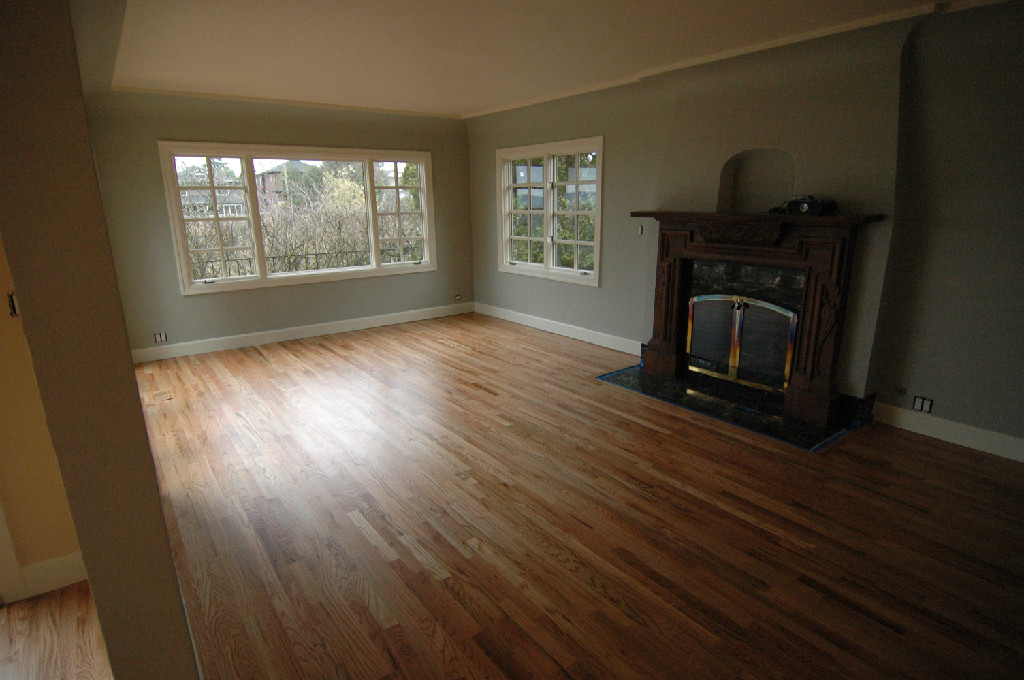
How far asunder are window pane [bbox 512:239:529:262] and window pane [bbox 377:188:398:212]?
1.67 meters

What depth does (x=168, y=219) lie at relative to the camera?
5434 mm

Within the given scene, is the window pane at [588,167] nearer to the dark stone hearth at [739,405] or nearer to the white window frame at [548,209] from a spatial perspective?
the white window frame at [548,209]

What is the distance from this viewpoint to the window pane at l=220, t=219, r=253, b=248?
19.0 ft

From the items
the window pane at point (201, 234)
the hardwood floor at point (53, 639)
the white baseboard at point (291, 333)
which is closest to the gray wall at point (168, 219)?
the white baseboard at point (291, 333)

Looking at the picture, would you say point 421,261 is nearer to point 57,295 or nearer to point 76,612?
point 76,612

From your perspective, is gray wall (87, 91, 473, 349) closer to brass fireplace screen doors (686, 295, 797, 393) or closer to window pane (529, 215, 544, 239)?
window pane (529, 215, 544, 239)

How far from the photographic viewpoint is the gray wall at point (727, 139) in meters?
3.46

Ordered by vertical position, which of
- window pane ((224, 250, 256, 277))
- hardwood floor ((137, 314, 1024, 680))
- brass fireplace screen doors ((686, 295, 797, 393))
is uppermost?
window pane ((224, 250, 256, 277))

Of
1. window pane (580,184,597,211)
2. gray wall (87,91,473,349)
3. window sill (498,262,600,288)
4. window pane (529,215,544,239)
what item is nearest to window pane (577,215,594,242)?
window pane (580,184,597,211)

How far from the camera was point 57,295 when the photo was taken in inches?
46.1

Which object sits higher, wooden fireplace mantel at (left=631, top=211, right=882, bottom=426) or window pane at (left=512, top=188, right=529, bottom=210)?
window pane at (left=512, top=188, right=529, bottom=210)

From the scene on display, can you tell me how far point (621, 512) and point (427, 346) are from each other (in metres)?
3.72

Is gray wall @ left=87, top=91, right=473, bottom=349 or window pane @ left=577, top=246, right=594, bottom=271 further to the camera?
window pane @ left=577, top=246, right=594, bottom=271

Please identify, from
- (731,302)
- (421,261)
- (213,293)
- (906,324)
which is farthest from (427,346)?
(906,324)
